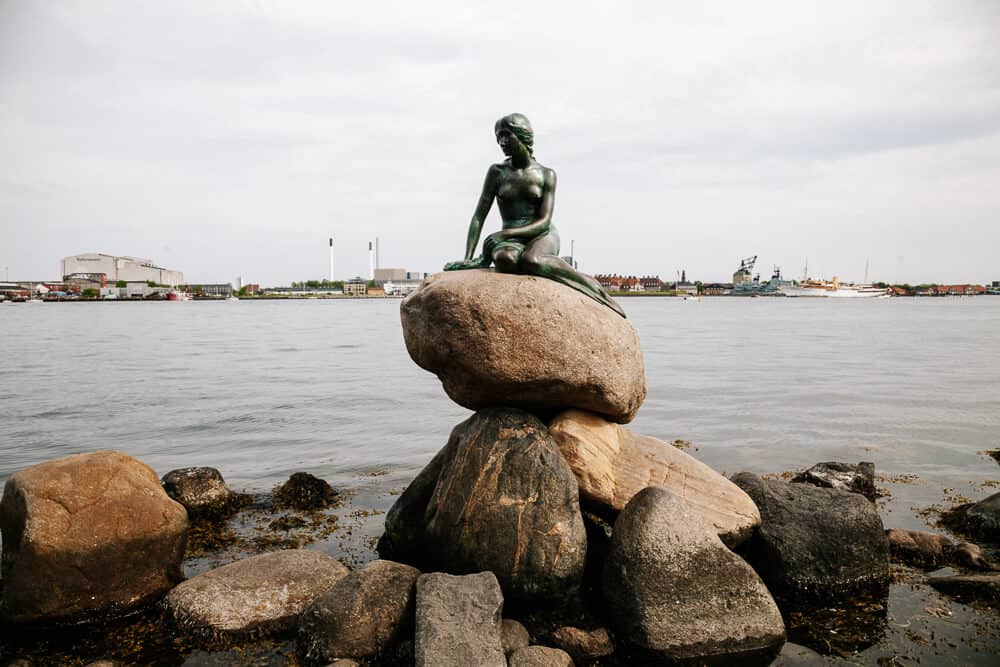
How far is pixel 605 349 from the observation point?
7.03m

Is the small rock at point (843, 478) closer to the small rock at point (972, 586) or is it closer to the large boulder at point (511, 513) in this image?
the small rock at point (972, 586)

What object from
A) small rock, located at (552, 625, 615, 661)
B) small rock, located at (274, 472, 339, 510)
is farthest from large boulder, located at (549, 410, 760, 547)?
small rock, located at (274, 472, 339, 510)

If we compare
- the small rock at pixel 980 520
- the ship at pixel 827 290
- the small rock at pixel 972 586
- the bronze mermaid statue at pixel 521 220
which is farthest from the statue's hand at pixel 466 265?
the ship at pixel 827 290

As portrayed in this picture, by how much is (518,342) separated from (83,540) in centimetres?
441

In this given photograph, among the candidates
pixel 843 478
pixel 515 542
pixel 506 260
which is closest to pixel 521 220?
pixel 506 260

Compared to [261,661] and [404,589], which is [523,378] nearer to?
Answer: [404,589]

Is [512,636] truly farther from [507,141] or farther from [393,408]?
[393,408]

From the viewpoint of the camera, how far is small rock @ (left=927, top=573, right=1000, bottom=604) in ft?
21.3

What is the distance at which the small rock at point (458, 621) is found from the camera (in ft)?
16.0

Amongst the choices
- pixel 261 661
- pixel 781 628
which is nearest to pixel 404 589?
pixel 261 661

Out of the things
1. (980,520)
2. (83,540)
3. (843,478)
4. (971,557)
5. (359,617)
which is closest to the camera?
(359,617)

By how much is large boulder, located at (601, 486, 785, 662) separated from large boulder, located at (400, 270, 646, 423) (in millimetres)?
1583

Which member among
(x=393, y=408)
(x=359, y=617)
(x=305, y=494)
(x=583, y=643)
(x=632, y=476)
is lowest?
(x=393, y=408)

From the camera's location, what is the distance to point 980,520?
838cm
